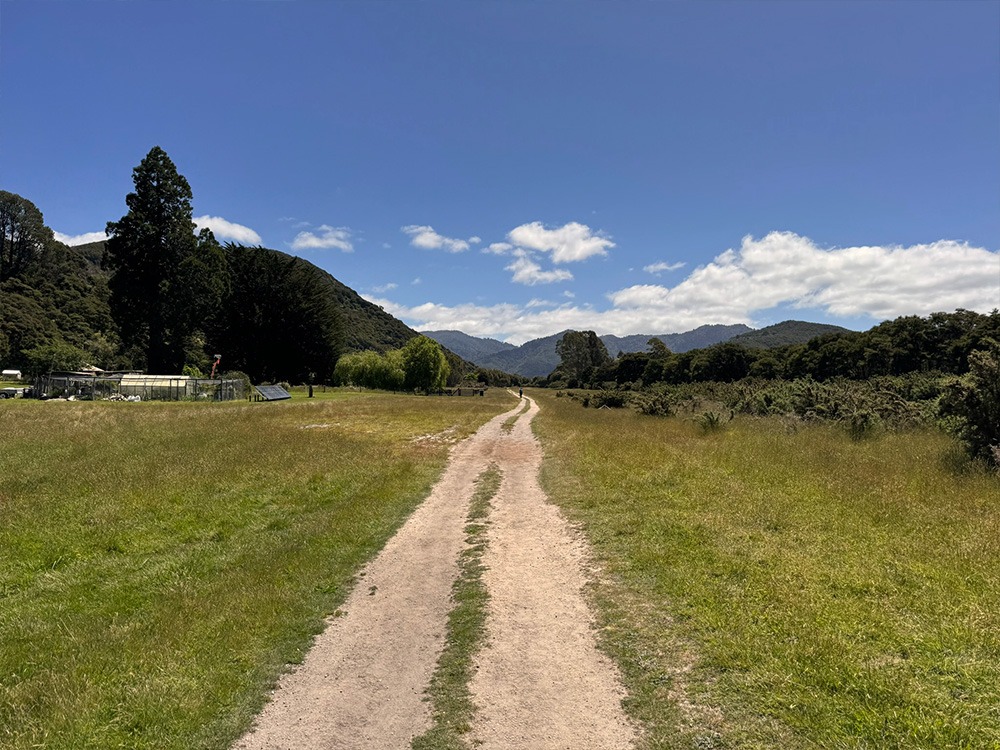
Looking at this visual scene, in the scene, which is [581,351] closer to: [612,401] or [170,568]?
[612,401]

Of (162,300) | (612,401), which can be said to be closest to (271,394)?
(162,300)

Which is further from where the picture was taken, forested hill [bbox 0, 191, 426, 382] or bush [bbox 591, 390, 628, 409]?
forested hill [bbox 0, 191, 426, 382]

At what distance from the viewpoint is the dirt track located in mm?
4504

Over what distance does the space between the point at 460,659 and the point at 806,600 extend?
454 cm

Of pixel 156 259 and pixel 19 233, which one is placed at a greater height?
pixel 19 233

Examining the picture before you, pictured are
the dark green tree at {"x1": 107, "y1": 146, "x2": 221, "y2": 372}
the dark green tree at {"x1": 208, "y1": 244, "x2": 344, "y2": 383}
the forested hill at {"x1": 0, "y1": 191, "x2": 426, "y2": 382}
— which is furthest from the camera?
the dark green tree at {"x1": 208, "y1": 244, "x2": 344, "y2": 383}

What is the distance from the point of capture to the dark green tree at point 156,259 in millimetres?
58812

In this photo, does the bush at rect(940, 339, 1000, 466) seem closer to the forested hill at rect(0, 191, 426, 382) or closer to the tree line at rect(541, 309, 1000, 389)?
the tree line at rect(541, 309, 1000, 389)

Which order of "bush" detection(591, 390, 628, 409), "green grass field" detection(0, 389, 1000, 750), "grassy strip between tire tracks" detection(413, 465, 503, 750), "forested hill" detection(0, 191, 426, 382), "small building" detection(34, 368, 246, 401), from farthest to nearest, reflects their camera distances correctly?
"forested hill" detection(0, 191, 426, 382) < "bush" detection(591, 390, 628, 409) < "small building" detection(34, 368, 246, 401) < "green grass field" detection(0, 389, 1000, 750) < "grassy strip between tire tracks" detection(413, 465, 503, 750)

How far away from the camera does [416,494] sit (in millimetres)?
14242

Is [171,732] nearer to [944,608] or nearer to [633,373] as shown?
[944,608]

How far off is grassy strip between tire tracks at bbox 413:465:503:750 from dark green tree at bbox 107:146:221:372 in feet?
211

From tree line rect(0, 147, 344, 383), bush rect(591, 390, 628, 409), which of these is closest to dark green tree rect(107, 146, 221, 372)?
tree line rect(0, 147, 344, 383)

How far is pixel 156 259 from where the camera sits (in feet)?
197
